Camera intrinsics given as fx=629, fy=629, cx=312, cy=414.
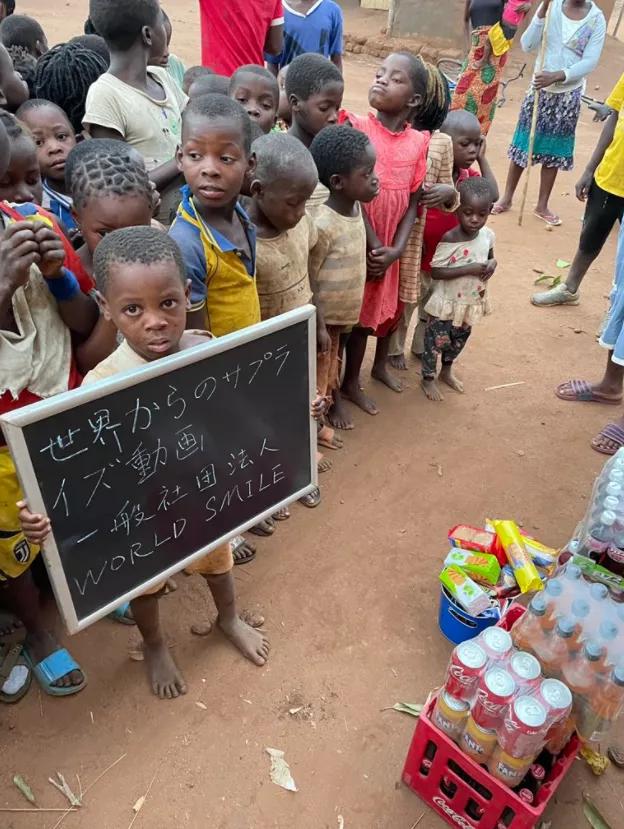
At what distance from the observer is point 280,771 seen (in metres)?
2.29

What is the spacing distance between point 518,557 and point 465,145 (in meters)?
2.58

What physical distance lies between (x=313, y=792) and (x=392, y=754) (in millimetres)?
331

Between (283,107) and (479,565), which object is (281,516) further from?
(283,107)

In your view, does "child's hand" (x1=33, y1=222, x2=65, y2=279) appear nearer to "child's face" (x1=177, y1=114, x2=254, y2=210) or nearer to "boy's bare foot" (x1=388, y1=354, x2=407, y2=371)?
"child's face" (x1=177, y1=114, x2=254, y2=210)

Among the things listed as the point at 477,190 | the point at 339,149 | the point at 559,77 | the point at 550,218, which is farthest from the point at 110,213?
the point at 550,218

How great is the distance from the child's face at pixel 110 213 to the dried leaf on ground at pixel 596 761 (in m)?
2.49

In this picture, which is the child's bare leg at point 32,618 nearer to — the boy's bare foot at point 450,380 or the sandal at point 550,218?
the boy's bare foot at point 450,380

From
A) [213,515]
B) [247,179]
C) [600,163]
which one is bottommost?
[213,515]

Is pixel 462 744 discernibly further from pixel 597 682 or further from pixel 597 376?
pixel 597 376

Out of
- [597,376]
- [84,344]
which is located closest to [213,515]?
[84,344]

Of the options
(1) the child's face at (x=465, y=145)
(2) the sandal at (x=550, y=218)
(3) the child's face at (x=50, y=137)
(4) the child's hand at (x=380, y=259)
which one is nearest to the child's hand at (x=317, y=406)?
(4) the child's hand at (x=380, y=259)

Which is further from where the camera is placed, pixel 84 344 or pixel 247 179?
pixel 247 179

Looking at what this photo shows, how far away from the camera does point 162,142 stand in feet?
10.3

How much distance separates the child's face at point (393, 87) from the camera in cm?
341
